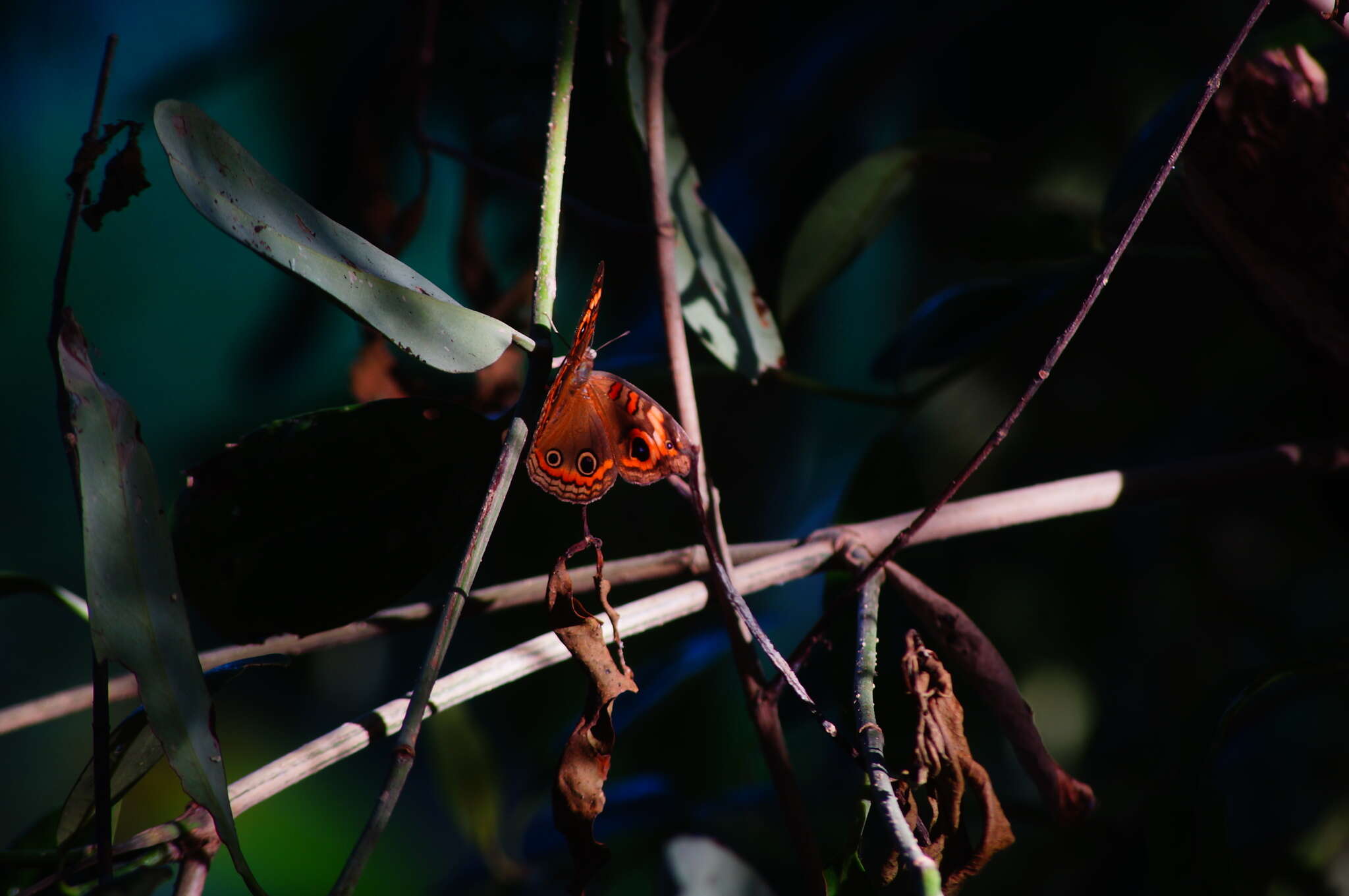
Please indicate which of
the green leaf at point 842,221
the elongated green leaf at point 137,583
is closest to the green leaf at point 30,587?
the elongated green leaf at point 137,583

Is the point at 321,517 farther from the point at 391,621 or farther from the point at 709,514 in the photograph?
the point at 709,514

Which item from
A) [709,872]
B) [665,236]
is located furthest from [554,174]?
[709,872]

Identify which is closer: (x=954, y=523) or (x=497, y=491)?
(x=497, y=491)

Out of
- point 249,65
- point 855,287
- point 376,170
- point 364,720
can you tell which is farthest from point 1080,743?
point 249,65

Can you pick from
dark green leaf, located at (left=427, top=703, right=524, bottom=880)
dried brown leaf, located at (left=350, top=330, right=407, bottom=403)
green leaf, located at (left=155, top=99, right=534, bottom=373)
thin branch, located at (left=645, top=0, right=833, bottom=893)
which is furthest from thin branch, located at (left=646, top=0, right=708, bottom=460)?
dark green leaf, located at (left=427, top=703, right=524, bottom=880)

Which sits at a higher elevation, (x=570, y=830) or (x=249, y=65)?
(x=249, y=65)

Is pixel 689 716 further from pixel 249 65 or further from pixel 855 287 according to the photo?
pixel 249 65

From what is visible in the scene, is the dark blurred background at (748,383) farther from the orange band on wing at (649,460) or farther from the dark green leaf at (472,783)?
the orange band on wing at (649,460)
